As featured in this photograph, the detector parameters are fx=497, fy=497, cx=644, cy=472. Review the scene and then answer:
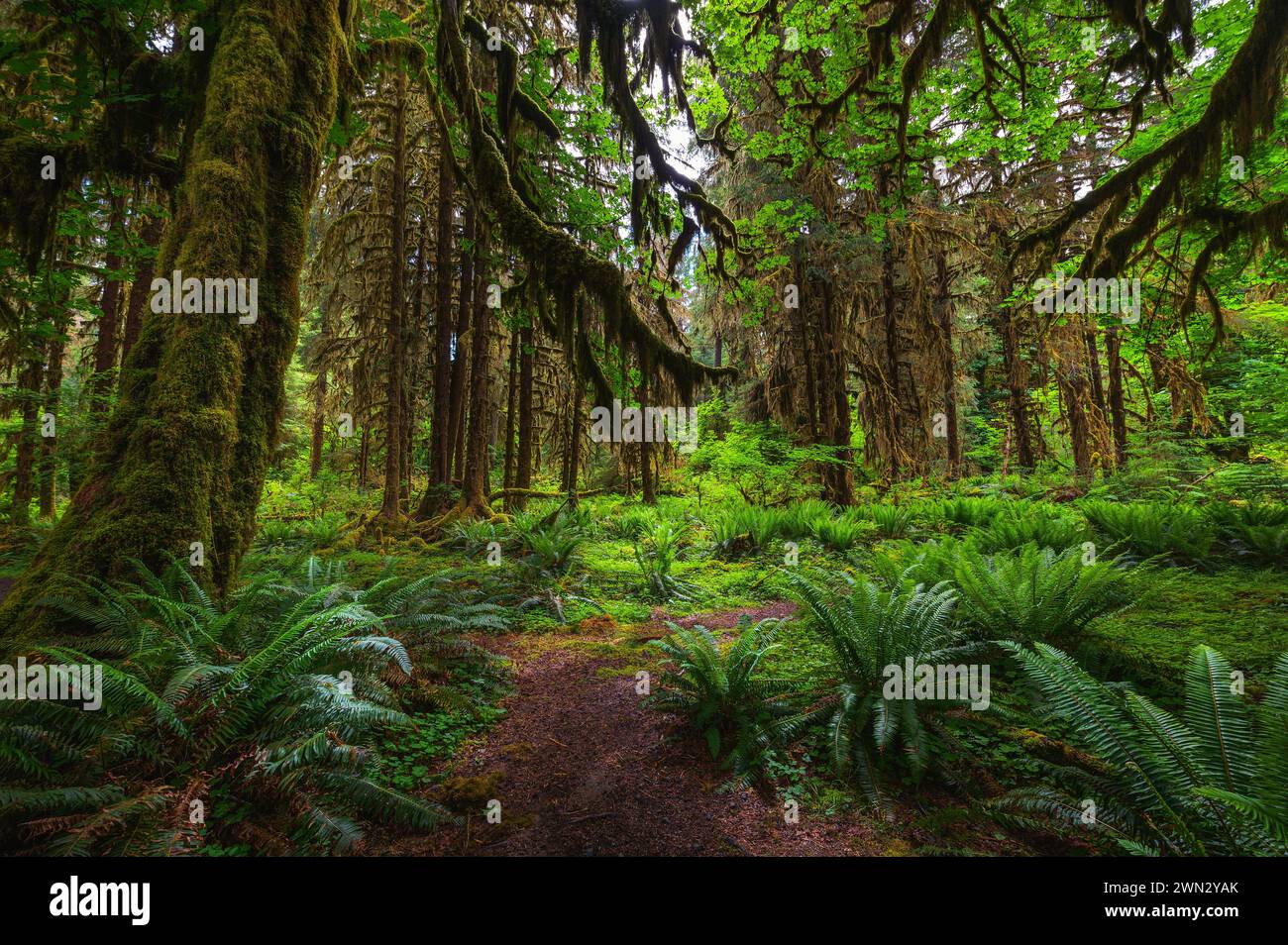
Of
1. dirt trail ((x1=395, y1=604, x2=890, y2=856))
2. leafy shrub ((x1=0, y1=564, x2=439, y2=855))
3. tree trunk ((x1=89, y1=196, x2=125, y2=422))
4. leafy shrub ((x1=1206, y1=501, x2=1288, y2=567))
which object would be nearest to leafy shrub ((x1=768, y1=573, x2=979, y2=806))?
dirt trail ((x1=395, y1=604, x2=890, y2=856))

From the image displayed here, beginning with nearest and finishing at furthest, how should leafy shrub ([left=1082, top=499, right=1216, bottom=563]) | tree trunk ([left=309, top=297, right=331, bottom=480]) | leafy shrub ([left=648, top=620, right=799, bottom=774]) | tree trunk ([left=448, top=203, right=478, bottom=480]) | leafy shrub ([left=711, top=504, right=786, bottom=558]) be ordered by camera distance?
leafy shrub ([left=648, top=620, right=799, bottom=774]), leafy shrub ([left=1082, top=499, right=1216, bottom=563]), leafy shrub ([left=711, top=504, right=786, bottom=558]), tree trunk ([left=448, top=203, right=478, bottom=480]), tree trunk ([left=309, top=297, right=331, bottom=480])

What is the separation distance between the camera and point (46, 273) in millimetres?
5234

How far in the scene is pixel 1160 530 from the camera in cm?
570

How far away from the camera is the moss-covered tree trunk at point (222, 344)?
3.23 meters

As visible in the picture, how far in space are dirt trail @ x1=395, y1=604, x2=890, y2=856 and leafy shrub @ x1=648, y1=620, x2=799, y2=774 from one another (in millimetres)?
136

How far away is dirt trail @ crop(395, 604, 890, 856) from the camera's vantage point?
218 centimetres

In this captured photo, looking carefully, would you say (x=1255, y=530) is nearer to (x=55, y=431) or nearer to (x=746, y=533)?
(x=746, y=533)

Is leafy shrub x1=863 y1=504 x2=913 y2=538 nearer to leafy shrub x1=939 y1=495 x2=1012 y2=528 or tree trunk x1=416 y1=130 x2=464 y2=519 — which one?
leafy shrub x1=939 y1=495 x2=1012 y2=528

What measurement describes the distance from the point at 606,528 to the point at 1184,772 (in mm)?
8807

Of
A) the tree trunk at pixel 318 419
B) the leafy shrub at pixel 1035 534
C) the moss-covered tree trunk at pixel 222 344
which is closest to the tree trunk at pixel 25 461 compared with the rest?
the tree trunk at pixel 318 419

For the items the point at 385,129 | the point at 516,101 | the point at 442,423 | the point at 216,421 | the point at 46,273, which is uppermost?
the point at 385,129

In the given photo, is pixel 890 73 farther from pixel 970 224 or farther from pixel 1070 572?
pixel 1070 572

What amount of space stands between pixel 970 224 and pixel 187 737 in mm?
14111

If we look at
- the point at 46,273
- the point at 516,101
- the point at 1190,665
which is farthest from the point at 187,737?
the point at 516,101
